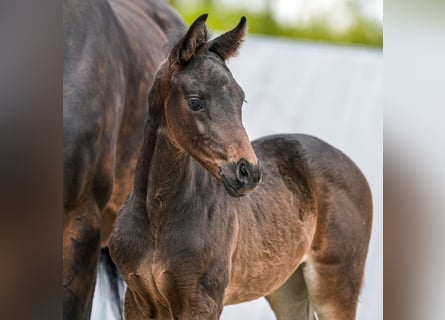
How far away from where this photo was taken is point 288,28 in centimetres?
304

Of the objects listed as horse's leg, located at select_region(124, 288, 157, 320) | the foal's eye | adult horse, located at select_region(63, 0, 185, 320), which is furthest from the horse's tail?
the foal's eye

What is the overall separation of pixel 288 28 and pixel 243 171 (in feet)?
3.25

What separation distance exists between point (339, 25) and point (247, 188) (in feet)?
3.62

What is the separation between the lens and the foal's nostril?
85.8 inches

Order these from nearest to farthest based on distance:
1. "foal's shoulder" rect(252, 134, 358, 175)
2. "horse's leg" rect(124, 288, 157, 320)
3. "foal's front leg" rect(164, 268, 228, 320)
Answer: "foal's front leg" rect(164, 268, 228, 320) < "horse's leg" rect(124, 288, 157, 320) < "foal's shoulder" rect(252, 134, 358, 175)

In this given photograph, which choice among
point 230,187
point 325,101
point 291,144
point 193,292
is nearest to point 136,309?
point 193,292

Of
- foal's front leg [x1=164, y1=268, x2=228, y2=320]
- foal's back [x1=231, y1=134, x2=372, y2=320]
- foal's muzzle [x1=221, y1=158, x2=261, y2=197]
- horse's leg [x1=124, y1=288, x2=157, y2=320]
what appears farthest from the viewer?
foal's back [x1=231, y1=134, x2=372, y2=320]

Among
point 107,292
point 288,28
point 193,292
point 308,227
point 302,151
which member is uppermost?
point 288,28

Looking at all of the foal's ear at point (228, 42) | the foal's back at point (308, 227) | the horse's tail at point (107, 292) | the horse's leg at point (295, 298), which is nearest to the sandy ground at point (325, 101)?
the horse's tail at point (107, 292)

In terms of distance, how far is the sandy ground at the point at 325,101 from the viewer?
2.98 metres

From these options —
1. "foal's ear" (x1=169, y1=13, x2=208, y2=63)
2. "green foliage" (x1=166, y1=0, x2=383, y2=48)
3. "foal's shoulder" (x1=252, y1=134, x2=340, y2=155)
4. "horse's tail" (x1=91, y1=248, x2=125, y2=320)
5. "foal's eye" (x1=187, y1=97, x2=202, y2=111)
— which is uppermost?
"green foliage" (x1=166, y1=0, x2=383, y2=48)

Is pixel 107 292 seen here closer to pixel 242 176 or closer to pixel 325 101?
pixel 325 101

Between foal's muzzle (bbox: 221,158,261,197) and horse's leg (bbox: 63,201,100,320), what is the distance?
0.65 m

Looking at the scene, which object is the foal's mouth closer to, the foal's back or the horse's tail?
the foal's back
